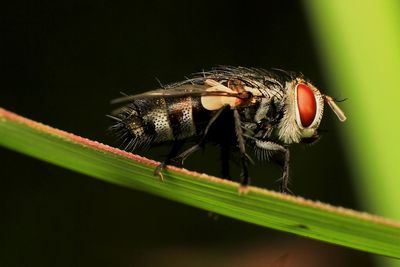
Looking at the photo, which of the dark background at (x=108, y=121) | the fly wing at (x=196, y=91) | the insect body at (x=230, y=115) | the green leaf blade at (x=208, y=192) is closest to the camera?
the green leaf blade at (x=208, y=192)

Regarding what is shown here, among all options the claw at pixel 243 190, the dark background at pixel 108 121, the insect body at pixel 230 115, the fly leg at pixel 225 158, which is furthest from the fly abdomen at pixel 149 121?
the dark background at pixel 108 121

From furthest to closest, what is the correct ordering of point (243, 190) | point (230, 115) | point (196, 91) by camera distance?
point (230, 115)
point (196, 91)
point (243, 190)

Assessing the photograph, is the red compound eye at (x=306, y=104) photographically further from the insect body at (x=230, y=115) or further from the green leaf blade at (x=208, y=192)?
the green leaf blade at (x=208, y=192)

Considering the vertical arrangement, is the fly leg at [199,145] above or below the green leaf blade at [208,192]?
above

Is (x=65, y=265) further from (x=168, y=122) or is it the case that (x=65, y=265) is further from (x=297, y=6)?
(x=297, y=6)

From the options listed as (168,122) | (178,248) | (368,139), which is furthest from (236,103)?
(178,248)

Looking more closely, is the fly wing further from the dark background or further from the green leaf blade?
the dark background

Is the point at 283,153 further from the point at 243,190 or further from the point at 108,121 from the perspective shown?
the point at 108,121

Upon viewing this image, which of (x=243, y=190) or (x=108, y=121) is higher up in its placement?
(x=108, y=121)

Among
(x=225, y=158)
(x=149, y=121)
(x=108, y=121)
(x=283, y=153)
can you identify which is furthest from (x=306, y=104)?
(x=108, y=121)
